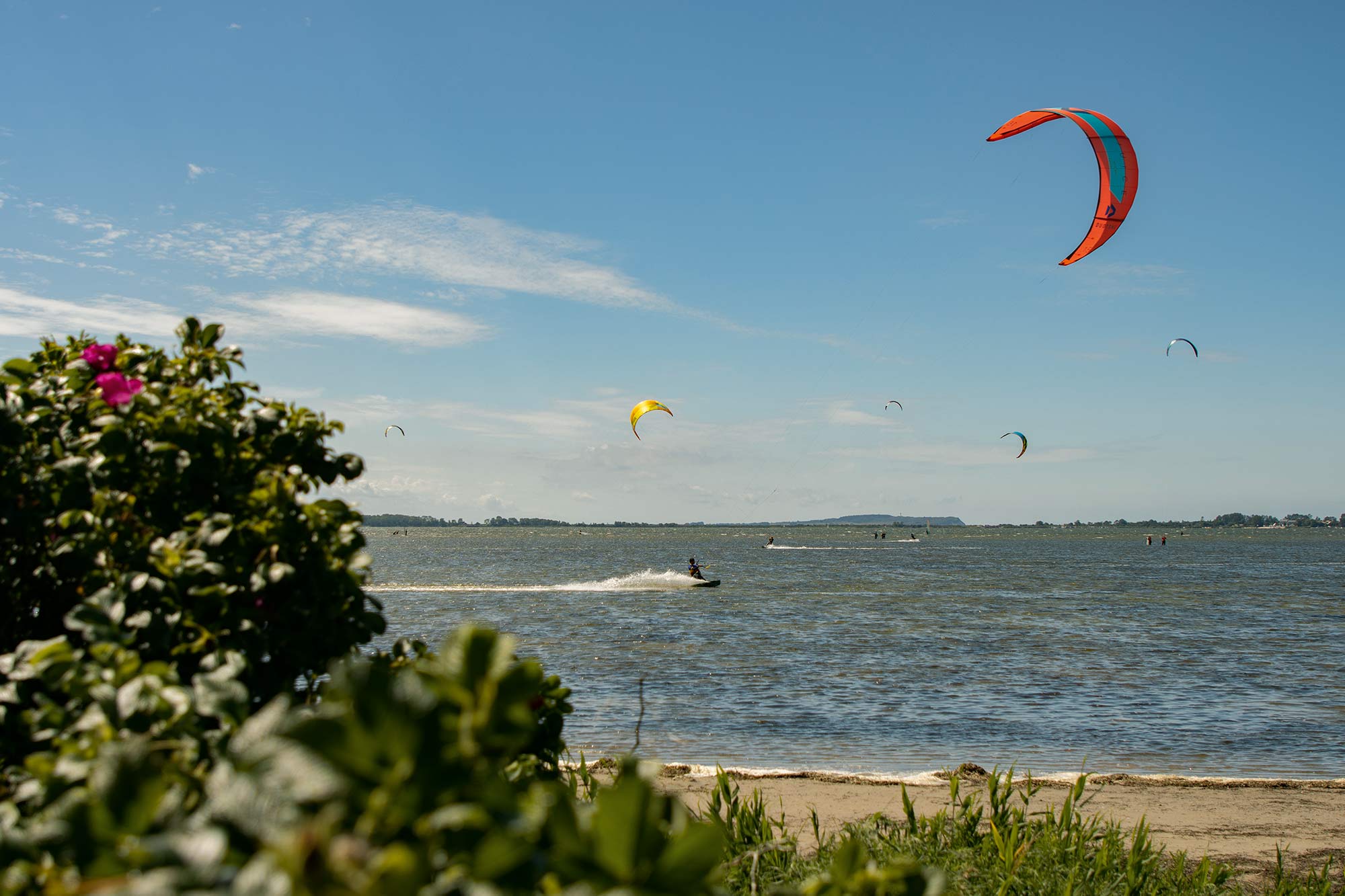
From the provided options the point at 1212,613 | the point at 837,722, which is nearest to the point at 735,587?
the point at 1212,613

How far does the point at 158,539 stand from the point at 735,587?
54.0 m

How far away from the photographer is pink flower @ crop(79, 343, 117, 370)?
3.28 metres

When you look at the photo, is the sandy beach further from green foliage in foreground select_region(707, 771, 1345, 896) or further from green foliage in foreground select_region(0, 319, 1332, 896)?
green foliage in foreground select_region(0, 319, 1332, 896)

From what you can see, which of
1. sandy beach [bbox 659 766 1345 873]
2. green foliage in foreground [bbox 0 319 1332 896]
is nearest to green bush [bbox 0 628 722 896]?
green foliage in foreground [bbox 0 319 1332 896]

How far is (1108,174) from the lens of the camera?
654 inches

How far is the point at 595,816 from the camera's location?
1.25 metres

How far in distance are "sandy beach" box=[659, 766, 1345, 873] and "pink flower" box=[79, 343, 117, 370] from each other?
6.72 metres

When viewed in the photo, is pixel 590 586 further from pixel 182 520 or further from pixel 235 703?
pixel 235 703

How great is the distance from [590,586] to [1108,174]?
141ft

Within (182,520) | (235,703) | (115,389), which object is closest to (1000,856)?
(182,520)

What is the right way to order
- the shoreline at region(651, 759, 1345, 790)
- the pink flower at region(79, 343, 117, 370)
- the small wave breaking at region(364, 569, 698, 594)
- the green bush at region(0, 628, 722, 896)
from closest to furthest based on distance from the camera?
the green bush at region(0, 628, 722, 896), the pink flower at region(79, 343, 117, 370), the shoreline at region(651, 759, 1345, 790), the small wave breaking at region(364, 569, 698, 594)

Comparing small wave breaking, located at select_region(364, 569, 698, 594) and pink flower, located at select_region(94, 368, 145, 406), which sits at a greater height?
pink flower, located at select_region(94, 368, 145, 406)

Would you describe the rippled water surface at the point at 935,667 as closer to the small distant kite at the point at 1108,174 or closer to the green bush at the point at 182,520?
the small distant kite at the point at 1108,174

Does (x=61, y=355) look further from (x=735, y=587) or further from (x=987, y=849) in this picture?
(x=735, y=587)
